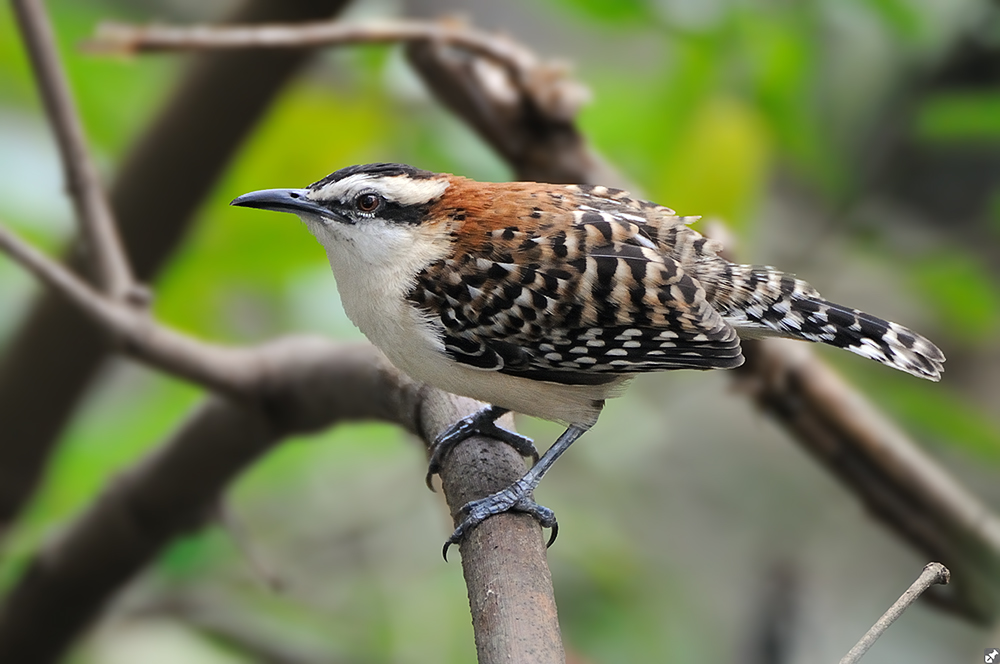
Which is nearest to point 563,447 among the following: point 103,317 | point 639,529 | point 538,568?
point 538,568

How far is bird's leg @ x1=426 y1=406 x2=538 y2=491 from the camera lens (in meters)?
2.56

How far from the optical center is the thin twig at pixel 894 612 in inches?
58.9

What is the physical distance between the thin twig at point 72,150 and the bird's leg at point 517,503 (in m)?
1.33

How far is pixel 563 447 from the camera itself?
273 cm

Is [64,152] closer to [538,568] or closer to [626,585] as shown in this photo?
[538,568]

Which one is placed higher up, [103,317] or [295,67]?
[295,67]

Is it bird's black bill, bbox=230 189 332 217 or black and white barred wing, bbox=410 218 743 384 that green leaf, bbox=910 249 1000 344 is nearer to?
black and white barred wing, bbox=410 218 743 384

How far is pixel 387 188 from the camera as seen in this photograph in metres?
2.62

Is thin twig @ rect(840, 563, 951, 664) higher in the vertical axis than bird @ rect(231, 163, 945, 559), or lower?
lower

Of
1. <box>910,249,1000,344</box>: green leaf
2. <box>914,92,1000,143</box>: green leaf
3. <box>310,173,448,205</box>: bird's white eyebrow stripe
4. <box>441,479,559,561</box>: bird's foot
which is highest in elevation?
<box>914,92,1000,143</box>: green leaf

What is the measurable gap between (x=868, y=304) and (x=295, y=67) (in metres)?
3.99

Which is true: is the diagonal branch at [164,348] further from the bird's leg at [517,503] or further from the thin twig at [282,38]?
the bird's leg at [517,503]

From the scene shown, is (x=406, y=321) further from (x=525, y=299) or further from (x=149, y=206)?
(x=149, y=206)

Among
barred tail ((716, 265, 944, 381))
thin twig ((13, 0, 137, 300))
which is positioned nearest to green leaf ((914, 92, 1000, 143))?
barred tail ((716, 265, 944, 381))
